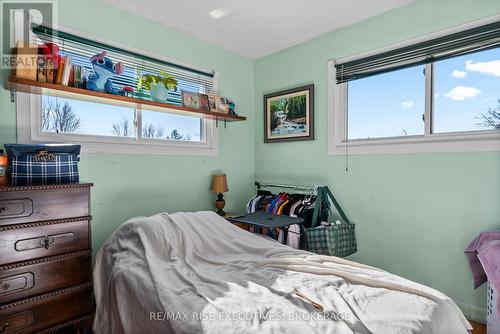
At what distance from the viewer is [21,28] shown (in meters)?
1.92

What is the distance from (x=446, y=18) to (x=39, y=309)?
136 inches

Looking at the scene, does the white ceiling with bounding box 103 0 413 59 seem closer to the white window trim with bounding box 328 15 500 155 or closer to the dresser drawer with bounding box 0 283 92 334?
the white window trim with bounding box 328 15 500 155

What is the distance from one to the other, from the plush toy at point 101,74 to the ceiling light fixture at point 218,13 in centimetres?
99

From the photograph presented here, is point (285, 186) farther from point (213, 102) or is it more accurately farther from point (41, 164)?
point (41, 164)

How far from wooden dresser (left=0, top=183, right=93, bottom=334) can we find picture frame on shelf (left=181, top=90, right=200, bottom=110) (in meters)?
1.26

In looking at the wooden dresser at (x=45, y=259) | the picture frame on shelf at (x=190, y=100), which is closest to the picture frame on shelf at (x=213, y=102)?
the picture frame on shelf at (x=190, y=100)

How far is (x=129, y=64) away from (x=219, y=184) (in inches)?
56.4

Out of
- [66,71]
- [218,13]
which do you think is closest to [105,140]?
[66,71]

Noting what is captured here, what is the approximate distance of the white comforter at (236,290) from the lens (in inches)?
43.5

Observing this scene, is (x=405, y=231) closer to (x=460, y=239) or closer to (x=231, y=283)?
(x=460, y=239)

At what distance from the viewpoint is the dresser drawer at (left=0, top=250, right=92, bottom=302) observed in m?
1.50

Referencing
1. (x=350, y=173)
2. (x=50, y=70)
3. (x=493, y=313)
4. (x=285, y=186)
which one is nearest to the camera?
(x=493, y=313)

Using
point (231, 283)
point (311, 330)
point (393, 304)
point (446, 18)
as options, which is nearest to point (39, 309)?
point (231, 283)

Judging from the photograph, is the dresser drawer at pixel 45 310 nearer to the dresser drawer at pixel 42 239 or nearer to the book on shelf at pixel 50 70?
the dresser drawer at pixel 42 239
